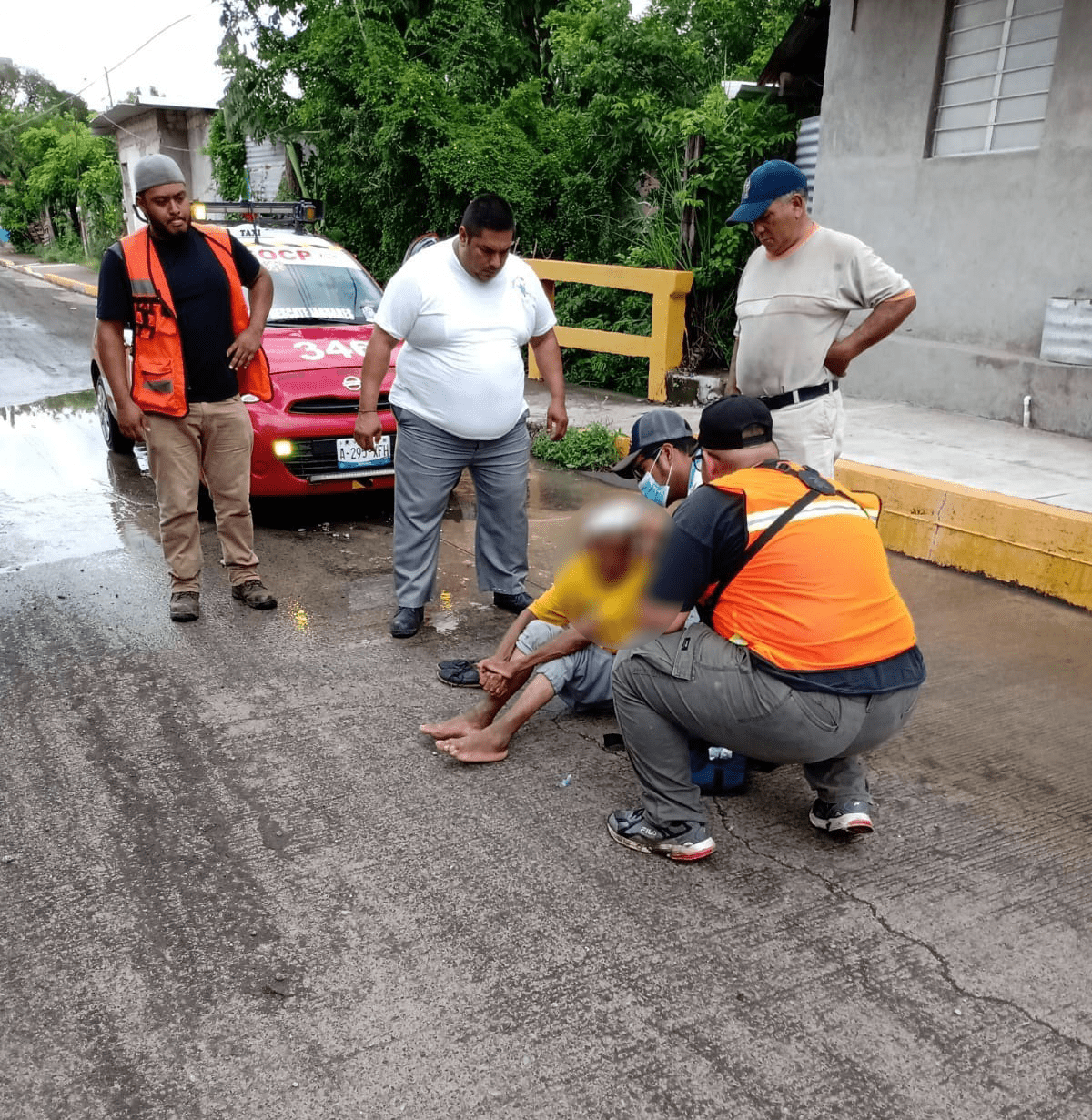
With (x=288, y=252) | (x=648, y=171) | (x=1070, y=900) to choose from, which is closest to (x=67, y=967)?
(x=1070, y=900)

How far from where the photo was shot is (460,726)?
3.57 metres

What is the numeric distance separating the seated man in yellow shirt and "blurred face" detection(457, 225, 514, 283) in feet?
5.34

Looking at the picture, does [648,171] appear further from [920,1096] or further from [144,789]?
[920,1096]

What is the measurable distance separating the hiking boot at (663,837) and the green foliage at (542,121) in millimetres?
7173

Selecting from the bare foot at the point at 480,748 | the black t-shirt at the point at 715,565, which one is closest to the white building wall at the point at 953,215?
the black t-shirt at the point at 715,565

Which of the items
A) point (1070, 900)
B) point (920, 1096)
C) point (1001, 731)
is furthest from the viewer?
point (1001, 731)

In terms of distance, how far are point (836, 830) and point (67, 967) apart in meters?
2.05

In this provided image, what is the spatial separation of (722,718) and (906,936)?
710mm

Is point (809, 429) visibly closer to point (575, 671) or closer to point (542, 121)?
point (575, 671)

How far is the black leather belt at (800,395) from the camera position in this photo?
3.91 metres

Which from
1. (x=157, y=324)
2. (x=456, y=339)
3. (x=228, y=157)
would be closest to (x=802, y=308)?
(x=456, y=339)

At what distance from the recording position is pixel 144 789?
3.28 m

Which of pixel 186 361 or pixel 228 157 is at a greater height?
pixel 228 157

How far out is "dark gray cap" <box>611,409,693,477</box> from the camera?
3.27 m
